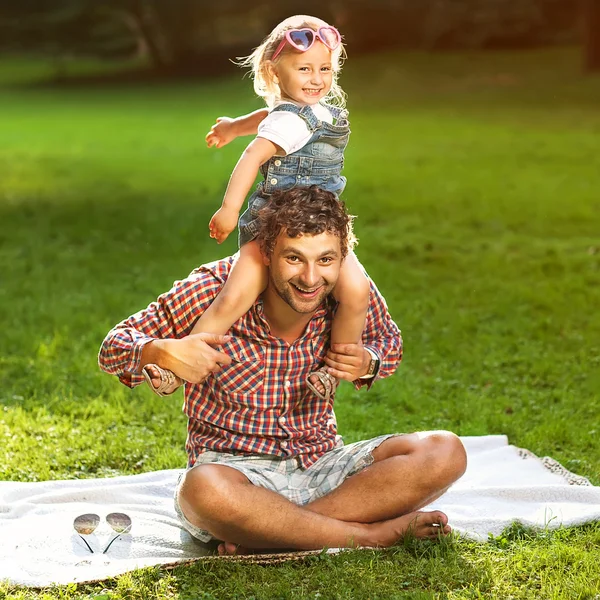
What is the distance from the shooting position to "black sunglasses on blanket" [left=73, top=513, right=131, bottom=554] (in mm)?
4789

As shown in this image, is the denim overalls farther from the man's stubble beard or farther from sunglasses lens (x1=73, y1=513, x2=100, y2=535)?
sunglasses lens (x1=73, y1=513, x2=100, y2=535)

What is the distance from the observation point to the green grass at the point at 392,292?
461 cm

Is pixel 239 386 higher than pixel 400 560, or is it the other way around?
pixel 239 386

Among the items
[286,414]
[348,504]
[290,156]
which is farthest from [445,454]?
[290,156]

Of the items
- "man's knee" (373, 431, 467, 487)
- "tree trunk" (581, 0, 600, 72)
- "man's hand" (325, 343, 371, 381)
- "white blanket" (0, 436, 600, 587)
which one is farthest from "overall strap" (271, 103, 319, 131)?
"tree trunk" (581, 0, 600, 72)

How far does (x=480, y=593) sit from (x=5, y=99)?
21839 mm

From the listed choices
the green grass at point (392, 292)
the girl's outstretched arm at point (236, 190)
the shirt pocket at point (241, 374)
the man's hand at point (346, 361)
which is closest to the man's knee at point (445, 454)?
the green grass at point (392, 292)

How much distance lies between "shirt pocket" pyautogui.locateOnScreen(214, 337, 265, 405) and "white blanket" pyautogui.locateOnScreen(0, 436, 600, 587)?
2.17 ft

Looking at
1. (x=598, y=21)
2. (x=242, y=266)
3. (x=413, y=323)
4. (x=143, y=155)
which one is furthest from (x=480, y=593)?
(x=598, y=21)

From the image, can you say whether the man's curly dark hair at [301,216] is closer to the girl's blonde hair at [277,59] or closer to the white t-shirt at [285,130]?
the white t-shirt at [285,130]

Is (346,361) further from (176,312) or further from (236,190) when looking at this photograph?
(236,190)

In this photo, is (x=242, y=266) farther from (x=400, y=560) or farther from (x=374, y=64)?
(x=374, y=64)

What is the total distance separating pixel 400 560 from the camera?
4.61 m

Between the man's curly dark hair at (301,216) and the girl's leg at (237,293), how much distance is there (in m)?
0.07
